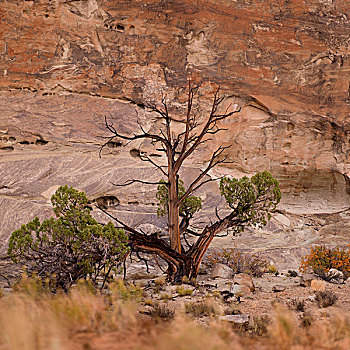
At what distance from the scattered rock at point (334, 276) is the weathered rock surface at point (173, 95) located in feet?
8.59

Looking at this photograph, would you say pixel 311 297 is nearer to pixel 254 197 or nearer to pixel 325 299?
pixel 325 299

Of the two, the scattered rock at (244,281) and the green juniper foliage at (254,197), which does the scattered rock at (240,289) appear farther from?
the green juniper foliage at (254,197)

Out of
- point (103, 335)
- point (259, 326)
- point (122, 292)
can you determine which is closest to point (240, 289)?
point (259, 326)

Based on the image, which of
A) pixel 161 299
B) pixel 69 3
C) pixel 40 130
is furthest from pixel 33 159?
pixel 161 299

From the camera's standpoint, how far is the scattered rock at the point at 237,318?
4977mm

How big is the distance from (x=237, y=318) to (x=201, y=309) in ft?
1.93

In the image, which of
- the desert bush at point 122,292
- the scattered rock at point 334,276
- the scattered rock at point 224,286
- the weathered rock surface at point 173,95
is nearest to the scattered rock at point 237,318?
the desert bush at point 122,292

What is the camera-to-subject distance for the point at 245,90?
1184cm

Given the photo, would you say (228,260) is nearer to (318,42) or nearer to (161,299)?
(161,299)

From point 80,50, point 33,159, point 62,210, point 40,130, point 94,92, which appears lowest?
point 62,210

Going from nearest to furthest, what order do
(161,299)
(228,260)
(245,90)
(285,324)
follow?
1. (285,324)
2. (161,299)
3. (228,260)
4. (245,90)

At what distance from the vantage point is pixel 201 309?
218 inches

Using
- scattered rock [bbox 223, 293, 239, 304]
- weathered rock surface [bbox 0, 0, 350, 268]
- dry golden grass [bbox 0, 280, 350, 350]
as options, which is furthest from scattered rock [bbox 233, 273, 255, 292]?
dry golden grass [bbox 0, 280, 350, 350]

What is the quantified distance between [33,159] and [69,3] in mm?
4306
